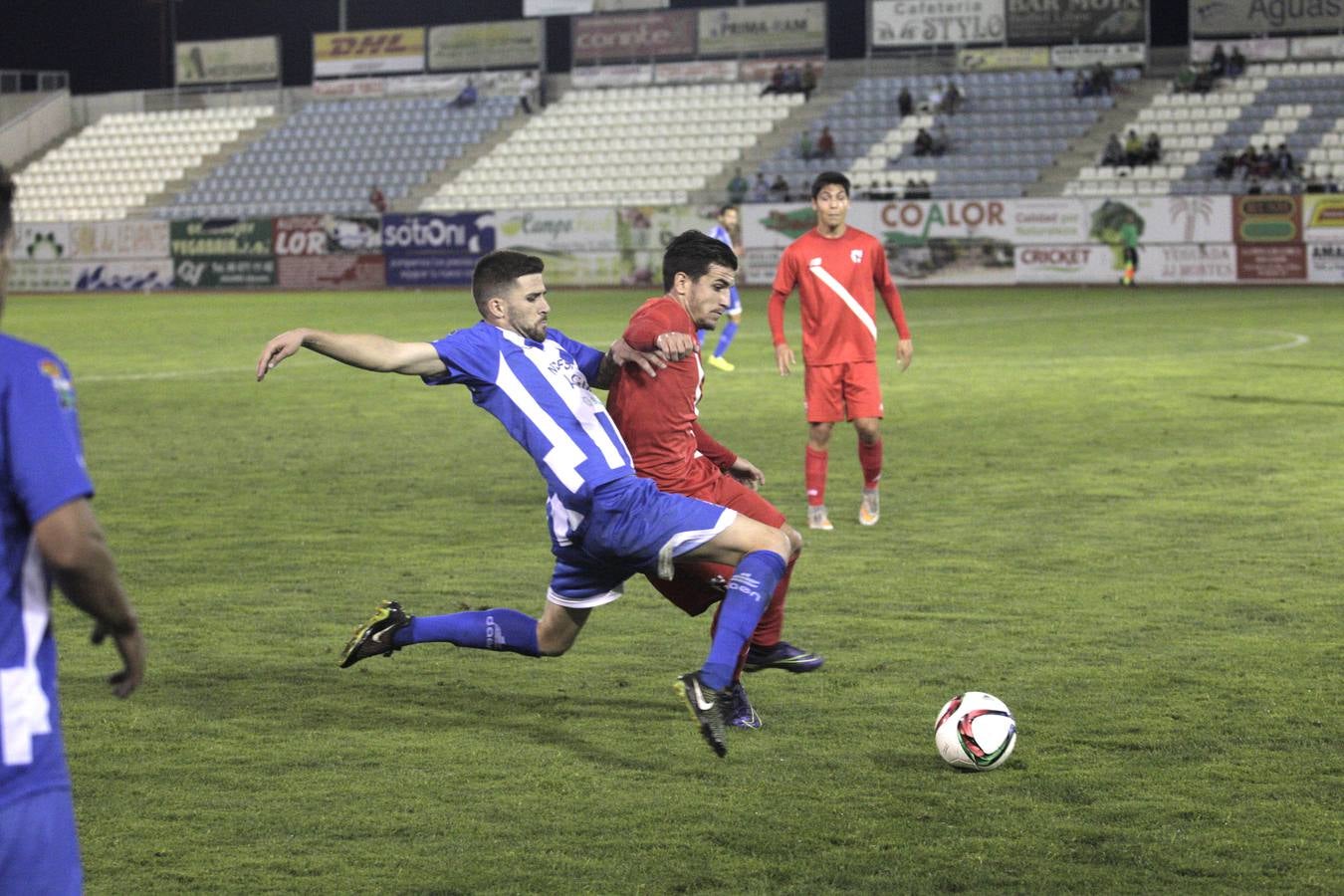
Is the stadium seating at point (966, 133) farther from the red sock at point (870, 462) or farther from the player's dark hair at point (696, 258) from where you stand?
the player's dark hair at point (696, 258)

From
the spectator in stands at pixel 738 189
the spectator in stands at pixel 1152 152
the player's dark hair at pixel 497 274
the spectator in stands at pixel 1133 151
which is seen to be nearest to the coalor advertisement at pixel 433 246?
the spectator in stands at pixel 738 189

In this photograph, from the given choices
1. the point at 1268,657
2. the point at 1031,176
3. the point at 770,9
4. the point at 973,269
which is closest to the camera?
the point at 1268,657

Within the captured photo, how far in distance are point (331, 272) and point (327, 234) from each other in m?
0.95

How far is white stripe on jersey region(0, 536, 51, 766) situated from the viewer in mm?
2725

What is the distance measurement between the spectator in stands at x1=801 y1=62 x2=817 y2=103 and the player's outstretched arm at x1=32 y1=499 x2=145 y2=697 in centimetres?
4599

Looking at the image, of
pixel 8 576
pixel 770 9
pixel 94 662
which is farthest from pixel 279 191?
pixel 8 576

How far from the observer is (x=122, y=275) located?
46.7 m

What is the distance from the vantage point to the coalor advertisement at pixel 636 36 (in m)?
50.2

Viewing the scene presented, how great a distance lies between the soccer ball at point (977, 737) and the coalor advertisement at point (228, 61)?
5382cm

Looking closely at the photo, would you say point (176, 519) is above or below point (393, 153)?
below

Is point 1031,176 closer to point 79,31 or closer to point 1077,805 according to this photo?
point 79,31

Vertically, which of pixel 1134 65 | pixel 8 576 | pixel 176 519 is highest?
pixel 1134 65

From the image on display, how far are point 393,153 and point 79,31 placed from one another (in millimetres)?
14078

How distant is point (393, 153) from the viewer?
51.5 meters
